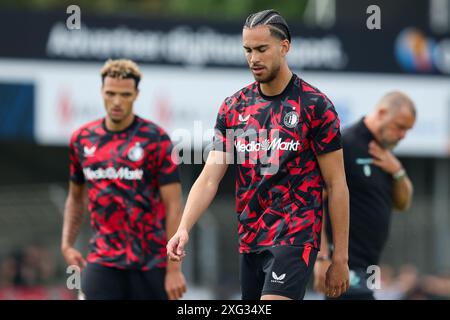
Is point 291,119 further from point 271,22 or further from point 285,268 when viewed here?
point 285,268

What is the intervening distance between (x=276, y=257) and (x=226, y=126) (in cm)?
91

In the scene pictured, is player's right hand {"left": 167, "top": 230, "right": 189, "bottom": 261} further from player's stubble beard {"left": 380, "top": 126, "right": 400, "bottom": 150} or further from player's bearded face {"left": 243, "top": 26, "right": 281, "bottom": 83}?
player's stubble beard {"left": 380, "top": 126, "right": 400, "bottom": 150}

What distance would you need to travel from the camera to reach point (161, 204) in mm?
8625

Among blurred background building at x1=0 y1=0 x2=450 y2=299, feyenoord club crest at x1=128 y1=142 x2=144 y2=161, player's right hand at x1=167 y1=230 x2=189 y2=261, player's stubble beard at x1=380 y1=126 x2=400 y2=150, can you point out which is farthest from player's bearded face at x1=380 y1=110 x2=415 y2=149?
blurred background building at x1=0 y1=0 x2=450 y2=299

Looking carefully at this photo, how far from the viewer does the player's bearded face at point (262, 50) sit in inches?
264

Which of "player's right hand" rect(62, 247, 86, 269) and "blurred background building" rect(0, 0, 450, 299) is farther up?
"blurred background building" rect(0, 0, 450, 299)

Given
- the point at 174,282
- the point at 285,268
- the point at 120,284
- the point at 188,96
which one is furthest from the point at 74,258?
the point at 188,96

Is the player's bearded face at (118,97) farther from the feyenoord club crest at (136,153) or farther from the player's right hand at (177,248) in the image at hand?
the player's right hand at (177,248)

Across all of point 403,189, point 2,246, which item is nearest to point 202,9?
point 2,246

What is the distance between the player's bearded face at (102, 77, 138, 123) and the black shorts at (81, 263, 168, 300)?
1184mm

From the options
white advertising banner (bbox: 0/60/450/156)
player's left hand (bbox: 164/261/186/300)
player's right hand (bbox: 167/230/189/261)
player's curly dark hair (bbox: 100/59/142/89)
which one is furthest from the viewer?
white advertising banner (bbox: 0/60/450/156)

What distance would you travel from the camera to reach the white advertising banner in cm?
1689

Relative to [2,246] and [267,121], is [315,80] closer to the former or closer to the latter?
[2,246]

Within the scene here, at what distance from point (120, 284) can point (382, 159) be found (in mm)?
2352
